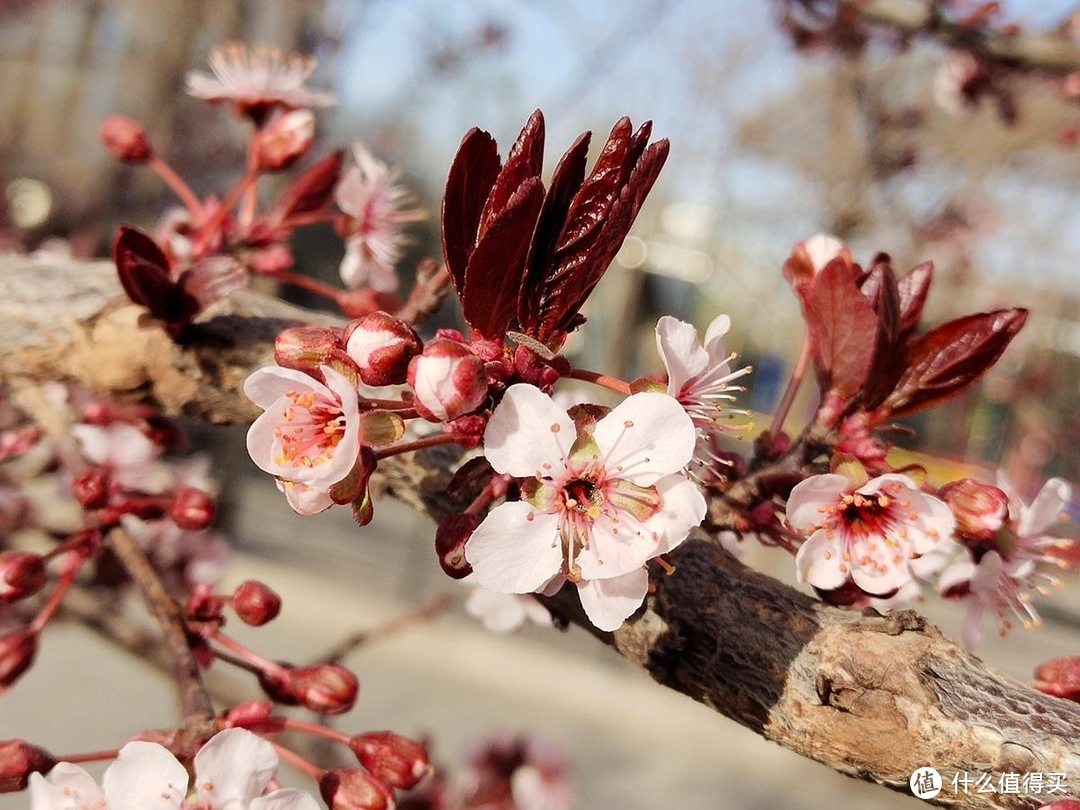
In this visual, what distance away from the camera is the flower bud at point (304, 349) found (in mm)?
631

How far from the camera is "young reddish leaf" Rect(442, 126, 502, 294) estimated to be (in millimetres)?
628

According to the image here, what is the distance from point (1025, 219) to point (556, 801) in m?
6.10

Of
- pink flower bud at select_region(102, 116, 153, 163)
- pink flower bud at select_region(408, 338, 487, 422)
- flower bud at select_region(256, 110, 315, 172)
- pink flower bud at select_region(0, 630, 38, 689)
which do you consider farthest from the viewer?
pink flower bud at select_region(102, 116, 153, 163)

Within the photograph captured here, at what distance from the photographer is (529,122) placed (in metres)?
0.61

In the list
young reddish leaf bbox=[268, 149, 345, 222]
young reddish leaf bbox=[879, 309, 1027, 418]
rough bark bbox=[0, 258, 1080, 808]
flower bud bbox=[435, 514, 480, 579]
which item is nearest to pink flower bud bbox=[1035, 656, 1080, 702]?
rough bark bbox=[0, 258, 1080, 808]

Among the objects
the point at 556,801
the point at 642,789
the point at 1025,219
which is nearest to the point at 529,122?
the point at 556,801

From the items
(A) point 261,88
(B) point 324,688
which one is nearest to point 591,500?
(B) point 324,688

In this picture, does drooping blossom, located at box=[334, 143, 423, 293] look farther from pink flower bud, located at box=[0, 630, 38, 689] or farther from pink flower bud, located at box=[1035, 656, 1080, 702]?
pink flower bud, located at box=[1035, 656, 1080, 702]

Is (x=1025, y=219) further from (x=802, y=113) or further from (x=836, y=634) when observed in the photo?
(x=836, y=634)

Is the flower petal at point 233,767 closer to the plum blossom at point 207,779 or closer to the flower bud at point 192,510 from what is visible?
the plum blossom at point 207,779

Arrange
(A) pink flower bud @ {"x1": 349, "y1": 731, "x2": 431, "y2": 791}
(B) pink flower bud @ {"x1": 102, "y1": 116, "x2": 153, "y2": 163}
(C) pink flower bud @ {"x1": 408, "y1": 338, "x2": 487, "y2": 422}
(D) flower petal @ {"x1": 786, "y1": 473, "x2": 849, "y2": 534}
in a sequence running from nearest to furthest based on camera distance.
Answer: (C) pink flower bud @ {"x1": 408, "y1": 338, "x2": 487, "y2": 422}, (D) flower petal @ {"x1": 786, "y1": 473, "x2": 849, "y2": 534}, (A) pink flower bud @ {"x1": 349, "y1": 731, "x2": 431, "y2": 791}, (B) pink flower bud @ {"x1": 102, "y1": 116, "x2": 153, "y2": 163}

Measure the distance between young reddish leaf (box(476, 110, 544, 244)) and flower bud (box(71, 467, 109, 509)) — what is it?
624 millimetres

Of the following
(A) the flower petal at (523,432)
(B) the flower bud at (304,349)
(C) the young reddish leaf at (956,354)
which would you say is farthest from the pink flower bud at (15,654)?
(C) the young reddish leaf at (956,354)

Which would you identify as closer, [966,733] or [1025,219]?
[966,733]
